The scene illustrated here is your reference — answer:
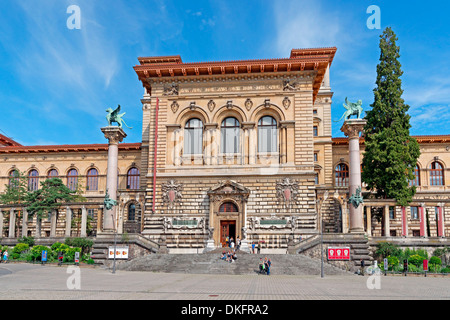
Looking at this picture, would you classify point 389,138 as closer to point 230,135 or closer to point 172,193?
point 230,135

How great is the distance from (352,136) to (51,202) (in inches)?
1140

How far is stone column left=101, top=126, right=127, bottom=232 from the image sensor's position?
1550 inches

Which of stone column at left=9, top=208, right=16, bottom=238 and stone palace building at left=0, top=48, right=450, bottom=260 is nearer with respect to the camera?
stone palace building at left=0, top=48, right=450, bottom=260

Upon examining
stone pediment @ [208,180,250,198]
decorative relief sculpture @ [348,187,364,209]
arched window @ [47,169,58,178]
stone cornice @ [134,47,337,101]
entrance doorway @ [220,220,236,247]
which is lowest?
entrance doorway @ [220,220,236,247]

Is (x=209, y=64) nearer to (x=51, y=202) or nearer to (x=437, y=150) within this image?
(x=51, y=202)

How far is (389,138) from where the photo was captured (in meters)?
42.3

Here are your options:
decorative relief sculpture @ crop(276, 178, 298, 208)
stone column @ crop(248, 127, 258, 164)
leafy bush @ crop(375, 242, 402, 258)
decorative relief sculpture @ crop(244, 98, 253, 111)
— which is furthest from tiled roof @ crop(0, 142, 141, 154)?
leafy bush @ crop(375, 242, 402, 258)

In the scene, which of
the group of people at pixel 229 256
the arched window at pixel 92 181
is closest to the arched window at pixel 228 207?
the group of people at pixel 229 256

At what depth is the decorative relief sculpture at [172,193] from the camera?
4225cm

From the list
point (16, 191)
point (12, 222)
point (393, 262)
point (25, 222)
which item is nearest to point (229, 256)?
point (393, 262)

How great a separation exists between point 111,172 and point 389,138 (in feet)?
84.9

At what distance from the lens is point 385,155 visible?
42.0m

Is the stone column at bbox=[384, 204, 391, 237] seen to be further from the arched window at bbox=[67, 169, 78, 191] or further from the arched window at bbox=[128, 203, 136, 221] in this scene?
the arched window at bbox=[67, 169, 78, 191]

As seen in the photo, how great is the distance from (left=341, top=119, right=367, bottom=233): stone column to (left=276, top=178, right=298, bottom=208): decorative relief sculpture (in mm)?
4968
